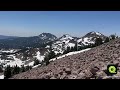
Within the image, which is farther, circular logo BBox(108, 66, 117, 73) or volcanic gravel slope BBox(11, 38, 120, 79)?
volcanic gravel slope BBox(11, 38, 120, 79)

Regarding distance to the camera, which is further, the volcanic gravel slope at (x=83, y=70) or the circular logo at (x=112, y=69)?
the volcanic gravel slope at (x=83, y=70)

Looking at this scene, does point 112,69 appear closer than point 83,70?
Yes
